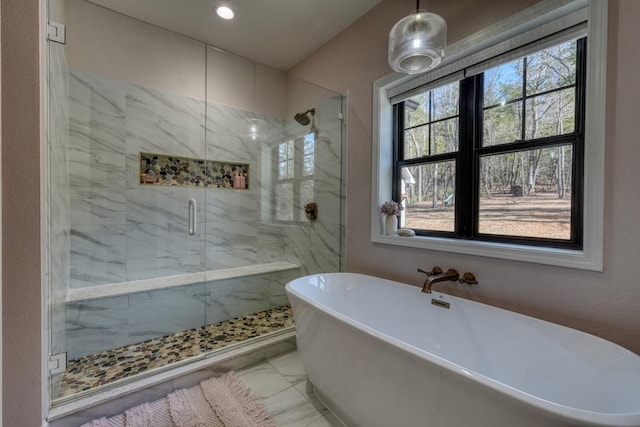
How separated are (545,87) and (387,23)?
127 centimetres

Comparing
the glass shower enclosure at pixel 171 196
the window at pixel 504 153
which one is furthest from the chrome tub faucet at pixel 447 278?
the glass shower enclosure at pixel 171 196

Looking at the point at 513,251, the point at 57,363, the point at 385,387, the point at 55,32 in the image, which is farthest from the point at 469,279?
the point at 55,32

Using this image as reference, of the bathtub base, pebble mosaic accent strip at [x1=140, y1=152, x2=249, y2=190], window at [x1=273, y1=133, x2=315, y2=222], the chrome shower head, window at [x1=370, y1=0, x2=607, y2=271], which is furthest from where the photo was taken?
window at [x1=273, y1=133, x2=315, y2=222]

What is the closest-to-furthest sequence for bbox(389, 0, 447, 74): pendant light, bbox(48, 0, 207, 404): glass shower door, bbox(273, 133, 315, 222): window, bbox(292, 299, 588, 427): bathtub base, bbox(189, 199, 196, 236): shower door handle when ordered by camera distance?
1. bbox(292, 299, 588, 427): bathtub base
2. bbox(389, 0, 447, 74): pendant light
3. bbox(48, 0, 207, 404): glass shower door
4. bbox(189, 199, 196, 236): shower door handle
5. bbox(273, 133, 315, 222): window

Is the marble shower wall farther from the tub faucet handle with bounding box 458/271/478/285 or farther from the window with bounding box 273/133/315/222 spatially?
the tub faucet handle with bounding box 458/271/478/285

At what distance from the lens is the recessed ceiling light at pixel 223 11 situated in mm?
2250

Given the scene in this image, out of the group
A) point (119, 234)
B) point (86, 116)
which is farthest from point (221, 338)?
point (86, 116)

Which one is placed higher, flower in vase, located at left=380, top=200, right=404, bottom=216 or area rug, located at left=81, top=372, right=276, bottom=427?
flower in vase, located at left=380, top=200, right=404, bottom=216

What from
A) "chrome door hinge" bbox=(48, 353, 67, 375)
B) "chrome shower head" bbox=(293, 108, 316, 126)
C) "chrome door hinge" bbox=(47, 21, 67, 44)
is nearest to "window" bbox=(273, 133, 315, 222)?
"chrome shower head" bbox=(293, 108, 316, 126)

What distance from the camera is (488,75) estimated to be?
1.82 m

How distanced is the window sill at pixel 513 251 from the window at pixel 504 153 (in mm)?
172

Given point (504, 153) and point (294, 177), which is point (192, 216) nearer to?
point (294, 177)

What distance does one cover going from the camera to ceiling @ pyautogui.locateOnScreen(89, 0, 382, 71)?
2.24 m

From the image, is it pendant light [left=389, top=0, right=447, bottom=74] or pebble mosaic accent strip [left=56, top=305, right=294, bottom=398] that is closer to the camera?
pendant light [left=389, top=0, right=447, bottom=74]
